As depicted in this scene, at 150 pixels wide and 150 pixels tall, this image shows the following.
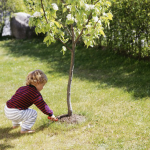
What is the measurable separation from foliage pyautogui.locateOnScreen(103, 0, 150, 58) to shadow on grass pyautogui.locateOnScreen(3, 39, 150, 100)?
1.38ft

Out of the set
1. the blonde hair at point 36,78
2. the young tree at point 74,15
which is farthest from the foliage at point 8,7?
the blonde hair at point 36,78

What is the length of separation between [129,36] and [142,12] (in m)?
0.95

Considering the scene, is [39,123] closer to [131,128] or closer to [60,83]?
[131,128]

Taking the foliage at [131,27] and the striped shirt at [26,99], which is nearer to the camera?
the striped shirt at [26,99]

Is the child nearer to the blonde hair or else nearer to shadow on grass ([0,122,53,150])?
the blonde hair

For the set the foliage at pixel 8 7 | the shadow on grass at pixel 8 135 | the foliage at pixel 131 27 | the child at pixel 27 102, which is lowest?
the shadow on grass at pixel 8 135

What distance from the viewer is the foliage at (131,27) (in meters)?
7.46

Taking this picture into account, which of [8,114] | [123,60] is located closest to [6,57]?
[123,60]

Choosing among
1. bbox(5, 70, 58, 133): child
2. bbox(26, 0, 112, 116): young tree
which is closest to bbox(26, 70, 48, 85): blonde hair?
bbox(5, 70, 58, 133): child

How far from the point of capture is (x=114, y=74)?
7246 mm

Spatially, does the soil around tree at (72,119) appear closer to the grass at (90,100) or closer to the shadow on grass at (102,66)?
the grass at (90,100)

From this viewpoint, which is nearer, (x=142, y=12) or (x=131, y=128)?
(x=131, y=128)

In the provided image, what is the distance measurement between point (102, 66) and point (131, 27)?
1.67m

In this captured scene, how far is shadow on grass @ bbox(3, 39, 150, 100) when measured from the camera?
6305 millimetres
